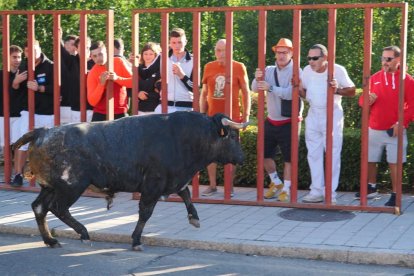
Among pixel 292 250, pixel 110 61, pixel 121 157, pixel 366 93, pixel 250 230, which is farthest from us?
pixel 110 61

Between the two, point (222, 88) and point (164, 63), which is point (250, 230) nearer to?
point (222, 88)

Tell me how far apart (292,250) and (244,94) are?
9.46ft

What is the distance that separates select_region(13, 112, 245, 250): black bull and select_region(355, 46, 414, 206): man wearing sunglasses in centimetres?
234

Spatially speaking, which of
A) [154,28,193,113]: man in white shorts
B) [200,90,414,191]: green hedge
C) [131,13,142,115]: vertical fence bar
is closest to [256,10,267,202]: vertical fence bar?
[154,28,193,113]: man in white shorts

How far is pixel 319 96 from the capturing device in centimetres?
962

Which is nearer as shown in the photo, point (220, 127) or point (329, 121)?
point (220, 127)

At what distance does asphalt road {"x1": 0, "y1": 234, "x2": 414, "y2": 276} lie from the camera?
288 inches

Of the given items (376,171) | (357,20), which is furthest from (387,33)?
(376,171)

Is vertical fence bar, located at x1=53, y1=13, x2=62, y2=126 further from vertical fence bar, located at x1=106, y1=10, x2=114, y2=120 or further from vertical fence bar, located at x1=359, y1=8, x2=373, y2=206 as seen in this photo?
vertical fence bar, located at x1=359, y1=8, x2=373, y2=206

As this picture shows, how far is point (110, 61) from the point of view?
34.2 feet

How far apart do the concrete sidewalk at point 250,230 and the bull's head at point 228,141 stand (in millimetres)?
797

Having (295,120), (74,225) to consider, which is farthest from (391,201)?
(74,225)

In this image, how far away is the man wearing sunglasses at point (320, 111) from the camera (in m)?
9.57

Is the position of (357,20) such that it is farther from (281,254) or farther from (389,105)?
(281,254)
